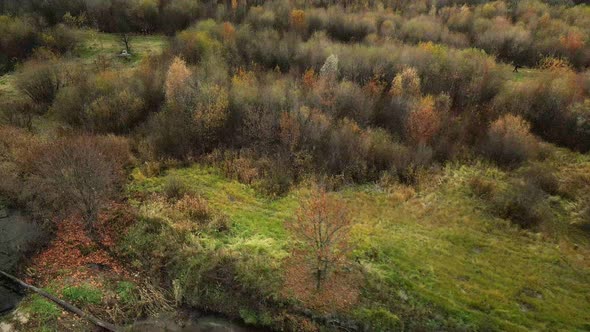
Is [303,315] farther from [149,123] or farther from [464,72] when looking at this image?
[464,72]

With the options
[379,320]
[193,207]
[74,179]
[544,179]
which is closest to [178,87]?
[193,207]

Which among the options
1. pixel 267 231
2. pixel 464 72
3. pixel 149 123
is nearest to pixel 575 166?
pixel 464 72

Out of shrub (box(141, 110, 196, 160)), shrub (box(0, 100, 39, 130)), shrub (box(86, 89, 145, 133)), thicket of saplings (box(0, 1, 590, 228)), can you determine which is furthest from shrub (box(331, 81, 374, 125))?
shrub (box(0, 100, 39, 130))

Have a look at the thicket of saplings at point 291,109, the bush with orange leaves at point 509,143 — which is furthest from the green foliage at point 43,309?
the bush with orange leaves at point 509,143

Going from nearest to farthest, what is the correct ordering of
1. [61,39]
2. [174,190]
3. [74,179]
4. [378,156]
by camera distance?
1. [74,179]
2. [174,190]
3. [378,156]
4. [61,39]

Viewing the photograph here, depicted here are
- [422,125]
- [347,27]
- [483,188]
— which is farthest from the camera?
[347,27]

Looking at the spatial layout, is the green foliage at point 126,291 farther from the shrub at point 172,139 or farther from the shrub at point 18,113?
the shrub at point 18,113

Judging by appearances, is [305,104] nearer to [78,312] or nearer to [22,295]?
[78,312]

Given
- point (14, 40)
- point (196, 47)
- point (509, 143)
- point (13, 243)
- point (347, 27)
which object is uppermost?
point (14, 40)
